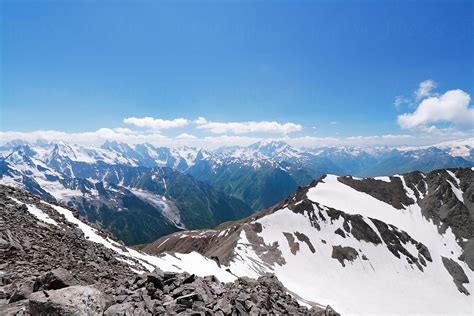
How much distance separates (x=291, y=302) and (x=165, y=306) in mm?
14682

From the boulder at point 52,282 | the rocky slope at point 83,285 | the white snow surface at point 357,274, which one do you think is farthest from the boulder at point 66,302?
the white snow surface at point 357,274

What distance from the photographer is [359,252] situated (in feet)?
399

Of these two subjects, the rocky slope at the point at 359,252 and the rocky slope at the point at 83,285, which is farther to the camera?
the rocky slope at the point at 359,252

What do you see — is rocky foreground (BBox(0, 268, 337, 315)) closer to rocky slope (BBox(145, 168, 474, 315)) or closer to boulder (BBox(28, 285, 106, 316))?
boulder (BBox(28, 285, 106, 316))

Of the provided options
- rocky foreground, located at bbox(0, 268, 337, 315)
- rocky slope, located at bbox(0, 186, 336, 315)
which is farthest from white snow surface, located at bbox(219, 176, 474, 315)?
rocky foreground, located at bbox(0, 268, 337, 315)

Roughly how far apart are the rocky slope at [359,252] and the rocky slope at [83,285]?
4960cm

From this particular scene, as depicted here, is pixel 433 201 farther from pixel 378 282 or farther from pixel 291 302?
pixel 291 302

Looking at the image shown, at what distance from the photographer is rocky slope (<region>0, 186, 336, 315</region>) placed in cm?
1328

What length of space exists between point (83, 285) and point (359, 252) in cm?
12194

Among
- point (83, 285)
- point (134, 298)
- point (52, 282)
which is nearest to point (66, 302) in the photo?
point (52, 282)

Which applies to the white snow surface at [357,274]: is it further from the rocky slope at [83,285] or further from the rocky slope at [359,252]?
the rocky slope at [83,285]

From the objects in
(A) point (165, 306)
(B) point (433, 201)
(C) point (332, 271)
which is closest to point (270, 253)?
(C) point (332, 271)

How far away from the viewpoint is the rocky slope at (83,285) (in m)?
13.3

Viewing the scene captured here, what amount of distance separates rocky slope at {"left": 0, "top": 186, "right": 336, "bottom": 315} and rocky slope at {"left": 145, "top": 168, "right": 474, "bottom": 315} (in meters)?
49.6
